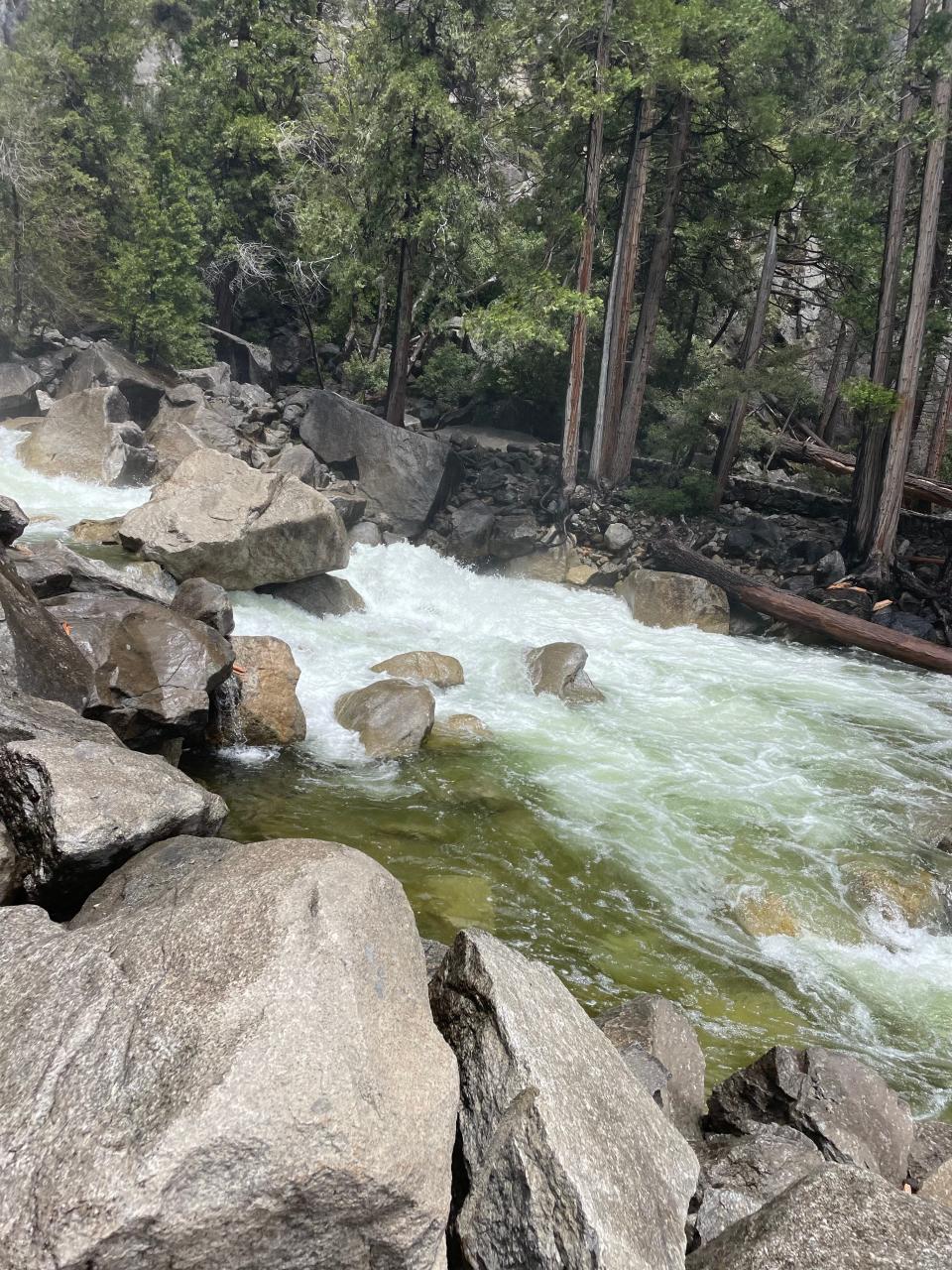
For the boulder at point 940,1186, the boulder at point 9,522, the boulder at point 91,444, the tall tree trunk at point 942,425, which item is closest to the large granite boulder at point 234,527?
the boulder at point 9,522

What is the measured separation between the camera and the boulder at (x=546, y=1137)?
260 centimetres

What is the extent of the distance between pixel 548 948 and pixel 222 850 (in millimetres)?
2640

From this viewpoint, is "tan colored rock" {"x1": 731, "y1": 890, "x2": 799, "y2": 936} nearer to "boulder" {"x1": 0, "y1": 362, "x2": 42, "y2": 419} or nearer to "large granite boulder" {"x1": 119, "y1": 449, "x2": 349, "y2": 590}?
"large granite boulder" {"x1": 119, "y1": 449, "x2": 349, "y2": 590}

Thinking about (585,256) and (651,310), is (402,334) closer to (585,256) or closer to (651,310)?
(585,256)

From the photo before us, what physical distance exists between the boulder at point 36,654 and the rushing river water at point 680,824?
1.55 m

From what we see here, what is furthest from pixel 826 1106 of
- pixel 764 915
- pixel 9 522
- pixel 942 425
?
pixel 942 425

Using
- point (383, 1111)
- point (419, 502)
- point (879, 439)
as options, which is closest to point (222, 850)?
point (383, 1111)

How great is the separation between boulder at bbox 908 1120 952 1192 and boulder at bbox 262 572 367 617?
9.77m

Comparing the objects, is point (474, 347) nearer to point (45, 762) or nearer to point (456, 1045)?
point (45, 762)

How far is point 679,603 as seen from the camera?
1520 centimetres

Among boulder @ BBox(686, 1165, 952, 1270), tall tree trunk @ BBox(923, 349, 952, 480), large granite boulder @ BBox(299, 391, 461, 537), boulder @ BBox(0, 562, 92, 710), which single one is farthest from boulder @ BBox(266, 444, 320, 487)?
tall tree trunk @ BBox(923, 349, 952, 480)

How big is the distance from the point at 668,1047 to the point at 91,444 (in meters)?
17.5

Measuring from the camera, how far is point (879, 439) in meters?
15.9

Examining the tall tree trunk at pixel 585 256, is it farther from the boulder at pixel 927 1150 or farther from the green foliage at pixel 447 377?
the boulder at pixel 927 1150
